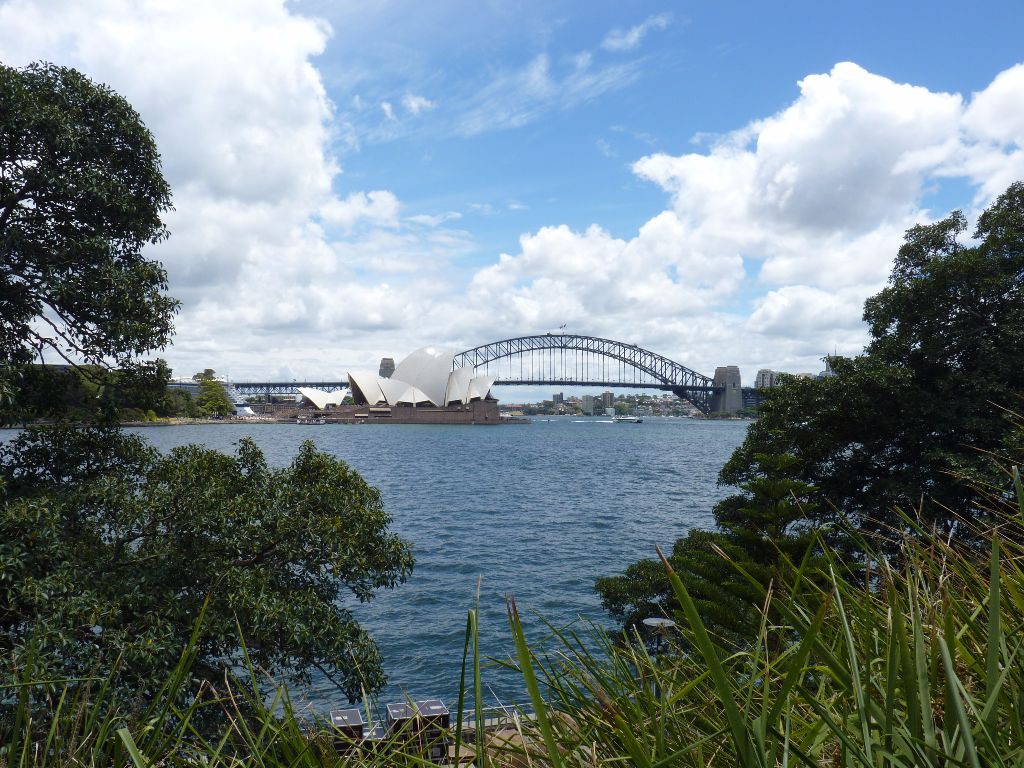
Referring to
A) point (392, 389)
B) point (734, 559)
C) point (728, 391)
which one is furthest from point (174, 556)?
point (728, 391)

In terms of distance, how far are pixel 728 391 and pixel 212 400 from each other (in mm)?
100319

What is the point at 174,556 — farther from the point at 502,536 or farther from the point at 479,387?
the point at 479,387

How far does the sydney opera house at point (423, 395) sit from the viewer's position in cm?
12394

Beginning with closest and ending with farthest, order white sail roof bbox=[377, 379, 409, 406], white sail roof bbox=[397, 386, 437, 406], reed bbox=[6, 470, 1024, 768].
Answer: reed bbox=[6, 470, 1024, 768]
white sail roof bbox=[397, 386, 437, 406]
white sail roof bbox=[377, 379, 409, 406]

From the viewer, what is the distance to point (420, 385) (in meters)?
126

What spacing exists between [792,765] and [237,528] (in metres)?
7.27

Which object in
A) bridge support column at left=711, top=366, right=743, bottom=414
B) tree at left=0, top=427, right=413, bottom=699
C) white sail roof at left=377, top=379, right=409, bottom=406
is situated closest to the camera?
tree at left=0, top=427, right=413, bottom=699

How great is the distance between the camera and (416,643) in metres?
15.4

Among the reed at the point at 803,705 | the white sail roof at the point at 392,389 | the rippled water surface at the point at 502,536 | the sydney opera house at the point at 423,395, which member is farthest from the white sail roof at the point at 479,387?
the reed at the point at 803,705

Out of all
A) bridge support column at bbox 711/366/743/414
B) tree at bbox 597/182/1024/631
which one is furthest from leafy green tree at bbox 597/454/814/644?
bridge support column at bbox 711/366/743/414

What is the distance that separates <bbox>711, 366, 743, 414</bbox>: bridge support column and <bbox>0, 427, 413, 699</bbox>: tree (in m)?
145

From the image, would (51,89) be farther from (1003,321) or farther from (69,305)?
(1003,321)

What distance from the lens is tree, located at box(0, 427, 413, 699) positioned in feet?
21.4

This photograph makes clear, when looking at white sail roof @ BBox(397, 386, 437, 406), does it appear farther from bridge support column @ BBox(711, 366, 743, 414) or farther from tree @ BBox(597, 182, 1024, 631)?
tree @ BBox(597, 182, 1024, 631)
